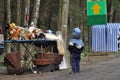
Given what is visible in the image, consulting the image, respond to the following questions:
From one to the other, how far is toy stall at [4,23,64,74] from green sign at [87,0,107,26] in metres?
8.12

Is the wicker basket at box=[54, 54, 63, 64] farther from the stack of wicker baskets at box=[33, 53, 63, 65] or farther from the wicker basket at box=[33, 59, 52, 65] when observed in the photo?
the wicker basket at box=[33, 59, 52, 65]

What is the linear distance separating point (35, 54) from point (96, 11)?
9624mm

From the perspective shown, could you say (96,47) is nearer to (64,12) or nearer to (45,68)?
(64,12)

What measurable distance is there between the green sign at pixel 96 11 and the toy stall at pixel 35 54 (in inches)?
320

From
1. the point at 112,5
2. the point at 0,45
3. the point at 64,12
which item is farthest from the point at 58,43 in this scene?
the point at 112,5

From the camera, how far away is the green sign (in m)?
26.0

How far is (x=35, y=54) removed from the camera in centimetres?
1767

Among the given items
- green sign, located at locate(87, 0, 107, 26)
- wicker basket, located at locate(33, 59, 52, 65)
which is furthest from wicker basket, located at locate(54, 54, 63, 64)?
green sign, located at locate(87, 0, 107, 26)

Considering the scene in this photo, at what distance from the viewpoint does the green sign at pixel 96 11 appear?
26.0 meters

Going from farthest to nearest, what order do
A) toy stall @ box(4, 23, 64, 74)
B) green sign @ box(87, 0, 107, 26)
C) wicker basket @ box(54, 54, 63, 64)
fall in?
green sign @ box(87, 0, 107, 26), wicker basket @ box(54, 54, 63, 64), toy stall @ box(4, 23, 64, 74)

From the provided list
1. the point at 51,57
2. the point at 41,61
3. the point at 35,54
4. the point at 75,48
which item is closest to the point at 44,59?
the point at 41,61

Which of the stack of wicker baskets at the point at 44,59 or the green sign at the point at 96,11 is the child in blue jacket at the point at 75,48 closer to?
the stack of wicker baskets at the point at 44,59

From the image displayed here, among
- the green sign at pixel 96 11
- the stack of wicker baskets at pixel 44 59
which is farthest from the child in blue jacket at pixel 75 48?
the green sign at pixel 96 11

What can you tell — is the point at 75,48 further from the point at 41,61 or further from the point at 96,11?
the point at 96,11
